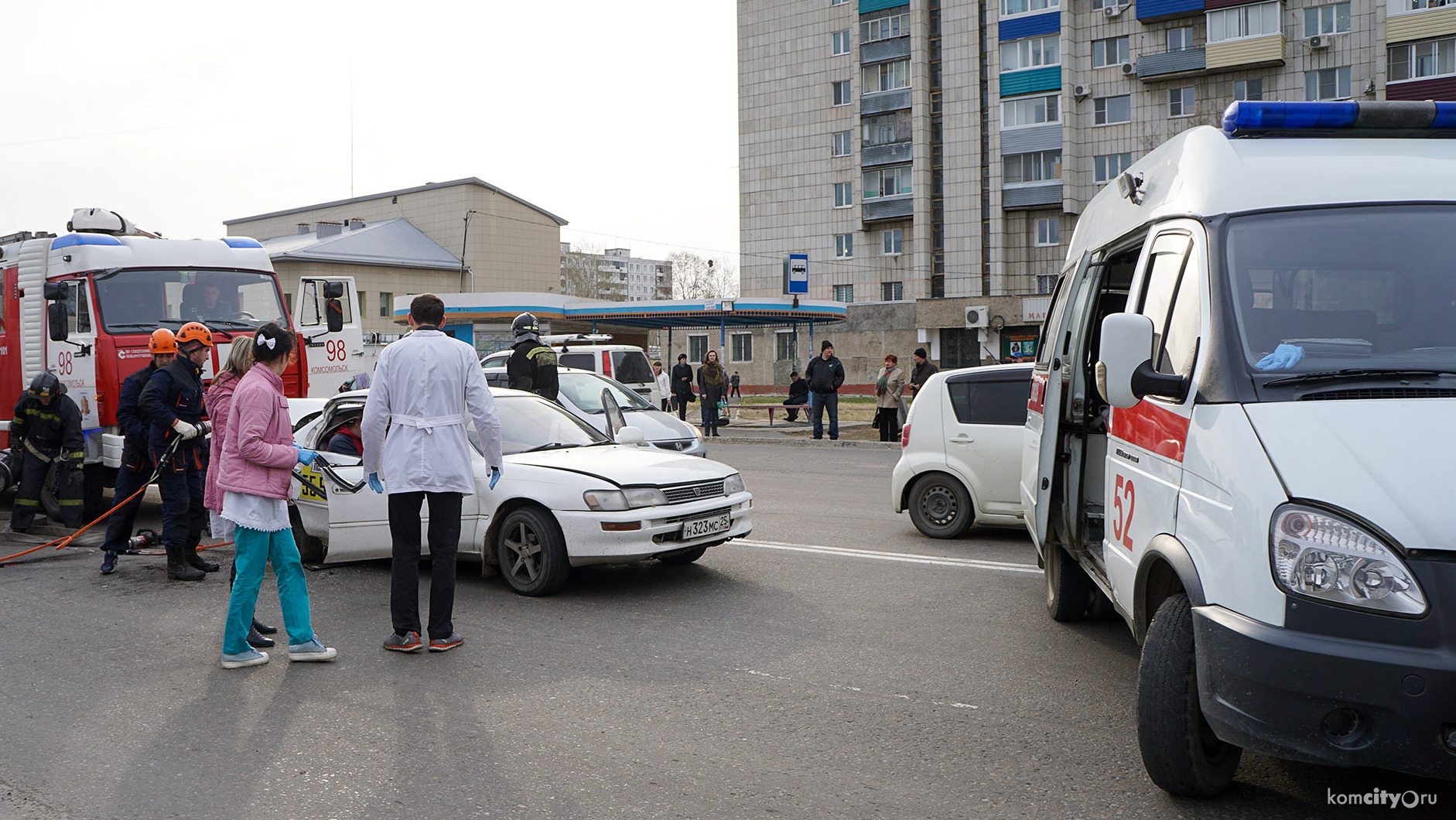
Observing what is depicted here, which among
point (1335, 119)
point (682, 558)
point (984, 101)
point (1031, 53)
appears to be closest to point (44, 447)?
point (682, 558)

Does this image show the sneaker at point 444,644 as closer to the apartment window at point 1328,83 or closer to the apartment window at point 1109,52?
the apartment window at point 1328,83

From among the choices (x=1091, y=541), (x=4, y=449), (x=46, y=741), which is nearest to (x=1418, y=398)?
(x=1091, y=541)

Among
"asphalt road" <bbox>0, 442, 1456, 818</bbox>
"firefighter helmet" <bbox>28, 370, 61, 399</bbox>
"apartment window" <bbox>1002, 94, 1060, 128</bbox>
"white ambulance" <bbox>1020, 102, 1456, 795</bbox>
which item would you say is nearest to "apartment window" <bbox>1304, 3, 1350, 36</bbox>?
"apartment window" <bbox>1002, 94, 1060, 128</bbox>

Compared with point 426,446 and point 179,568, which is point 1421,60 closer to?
point 426,446

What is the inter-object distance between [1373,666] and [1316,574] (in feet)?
0.88

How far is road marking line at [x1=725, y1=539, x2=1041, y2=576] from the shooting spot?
816 cm

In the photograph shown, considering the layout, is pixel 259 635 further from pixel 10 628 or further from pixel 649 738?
pixel 649 738

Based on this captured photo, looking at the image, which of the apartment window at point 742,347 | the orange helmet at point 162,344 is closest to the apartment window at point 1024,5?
the apartment window at point 742,347

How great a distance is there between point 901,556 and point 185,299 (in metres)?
8.26

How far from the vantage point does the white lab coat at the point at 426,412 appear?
5.85 m

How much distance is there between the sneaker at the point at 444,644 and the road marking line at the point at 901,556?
11.7 ft

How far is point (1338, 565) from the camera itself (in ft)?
9.85

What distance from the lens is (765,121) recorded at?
58969mm

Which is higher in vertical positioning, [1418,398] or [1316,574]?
[1418,398]
